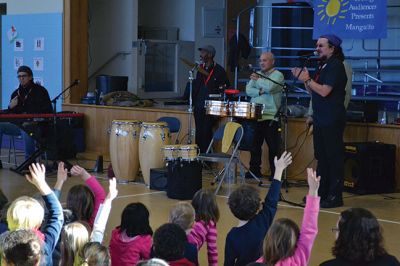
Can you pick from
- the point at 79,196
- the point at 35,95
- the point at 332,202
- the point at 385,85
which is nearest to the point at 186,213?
the point at 79,196

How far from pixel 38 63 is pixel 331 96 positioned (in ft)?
22.9

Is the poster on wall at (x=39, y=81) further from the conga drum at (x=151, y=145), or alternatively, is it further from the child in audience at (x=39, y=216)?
the child in audience at (x=39, y=216)

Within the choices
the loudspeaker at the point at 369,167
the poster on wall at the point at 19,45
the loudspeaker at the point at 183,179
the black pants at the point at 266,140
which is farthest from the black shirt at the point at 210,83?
the poster on wall at the point at 19,45

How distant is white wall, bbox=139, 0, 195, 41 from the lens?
50.6ft

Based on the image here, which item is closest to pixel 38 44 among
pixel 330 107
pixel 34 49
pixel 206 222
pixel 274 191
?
pixel 34 49

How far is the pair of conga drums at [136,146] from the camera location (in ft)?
31.1

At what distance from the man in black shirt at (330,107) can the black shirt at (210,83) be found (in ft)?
8.23

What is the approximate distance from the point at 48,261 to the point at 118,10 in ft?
36.5

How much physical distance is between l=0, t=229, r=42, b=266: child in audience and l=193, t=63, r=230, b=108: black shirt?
7.13 meters

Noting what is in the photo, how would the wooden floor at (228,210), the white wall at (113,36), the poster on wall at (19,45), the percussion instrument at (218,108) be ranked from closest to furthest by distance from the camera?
the wooden floor at (228,210) → the percussion instrument at (218,108) → the poster on wall at (19,45) → the white wall at (113,36)

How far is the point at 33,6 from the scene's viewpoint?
45.2 ft

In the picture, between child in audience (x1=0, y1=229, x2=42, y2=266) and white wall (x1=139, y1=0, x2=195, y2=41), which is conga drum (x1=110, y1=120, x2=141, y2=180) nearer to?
white wall (x1=139, y1=0, x2=195, y2=41)

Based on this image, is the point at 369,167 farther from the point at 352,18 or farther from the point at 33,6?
the point at 33,6

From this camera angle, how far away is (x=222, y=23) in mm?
15406
